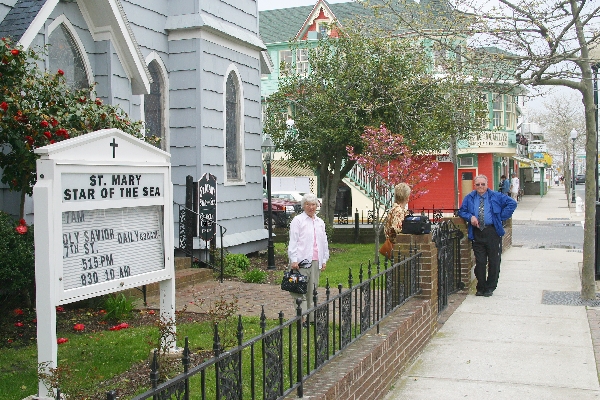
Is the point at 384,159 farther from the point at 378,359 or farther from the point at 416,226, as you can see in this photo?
the point at 378,359

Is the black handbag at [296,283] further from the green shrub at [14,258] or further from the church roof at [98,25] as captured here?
the church roof at [98,25]

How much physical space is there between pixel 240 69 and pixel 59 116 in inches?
298

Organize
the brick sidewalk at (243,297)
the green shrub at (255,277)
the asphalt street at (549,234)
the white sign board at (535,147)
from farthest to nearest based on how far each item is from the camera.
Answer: the white sign board at (535,147) → the asphalt street at (549,234) → the green shrub at (255,277) → the brick sidewalk at (243,297)

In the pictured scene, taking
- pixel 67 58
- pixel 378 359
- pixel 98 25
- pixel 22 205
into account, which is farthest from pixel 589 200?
pixel 22 205

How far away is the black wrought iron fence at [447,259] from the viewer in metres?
9.53

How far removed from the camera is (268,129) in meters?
21.6

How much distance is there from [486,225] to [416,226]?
2770mm

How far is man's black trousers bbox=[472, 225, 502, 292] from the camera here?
11.0 meters

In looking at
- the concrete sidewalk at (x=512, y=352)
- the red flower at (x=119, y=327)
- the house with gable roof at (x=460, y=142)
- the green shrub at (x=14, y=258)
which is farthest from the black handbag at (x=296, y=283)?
the house with gable roof at (x=460, y=142)

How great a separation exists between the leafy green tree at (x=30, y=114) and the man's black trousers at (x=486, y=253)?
227 inches

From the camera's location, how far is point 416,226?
8.63 meters

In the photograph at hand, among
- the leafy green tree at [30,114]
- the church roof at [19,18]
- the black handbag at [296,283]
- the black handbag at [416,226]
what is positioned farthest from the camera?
the black handbag at [416,226]

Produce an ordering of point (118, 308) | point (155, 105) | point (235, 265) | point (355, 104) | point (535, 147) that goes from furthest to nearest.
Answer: point (535, 147), point (355, 104), point (155, 105), point (235, 265), point (118, 308)

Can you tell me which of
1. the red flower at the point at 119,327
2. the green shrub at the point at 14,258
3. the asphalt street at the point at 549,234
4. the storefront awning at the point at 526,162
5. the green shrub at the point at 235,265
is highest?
the storefront awning at the point at 526,162
